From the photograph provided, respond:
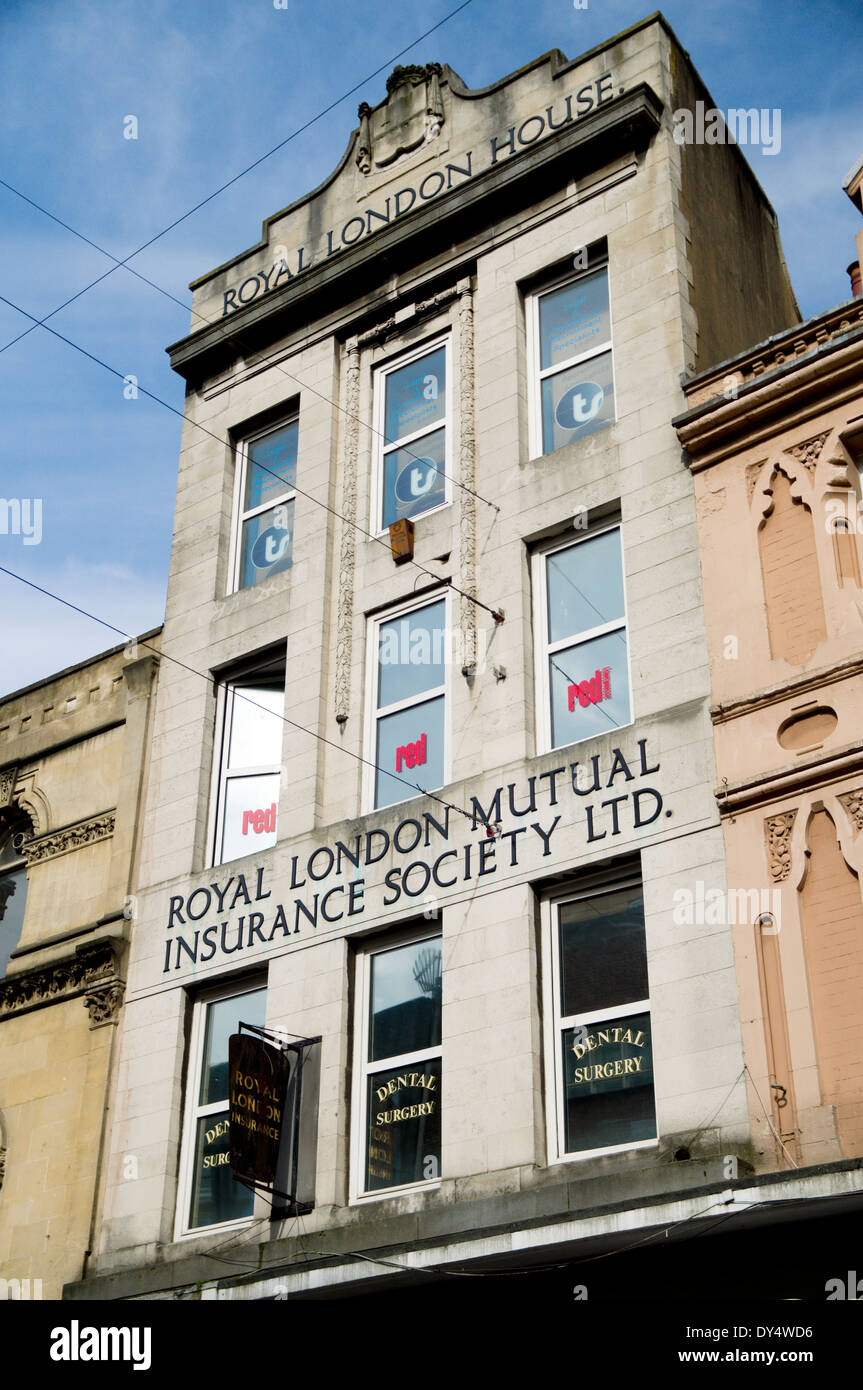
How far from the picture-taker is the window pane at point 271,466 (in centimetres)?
2138

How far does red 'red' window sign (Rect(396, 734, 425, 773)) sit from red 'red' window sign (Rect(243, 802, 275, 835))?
199 centimetres

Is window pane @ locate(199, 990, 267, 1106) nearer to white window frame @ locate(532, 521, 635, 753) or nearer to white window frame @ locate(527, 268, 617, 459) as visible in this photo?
white window frame @ locate(532, 521, 635, 753)

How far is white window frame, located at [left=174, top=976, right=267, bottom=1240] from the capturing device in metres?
16.7

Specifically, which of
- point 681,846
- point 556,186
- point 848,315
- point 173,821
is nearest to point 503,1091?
point 681,846

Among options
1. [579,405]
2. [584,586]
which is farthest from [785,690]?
[579,405]

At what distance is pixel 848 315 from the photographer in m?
16.0

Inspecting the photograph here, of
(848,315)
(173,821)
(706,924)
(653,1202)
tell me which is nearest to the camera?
(653,1202)

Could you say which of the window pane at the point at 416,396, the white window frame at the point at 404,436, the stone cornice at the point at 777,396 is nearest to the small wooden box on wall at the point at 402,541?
the white window frame at the point at 404,436

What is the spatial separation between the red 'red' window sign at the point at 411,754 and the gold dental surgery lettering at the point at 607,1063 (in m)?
4.02

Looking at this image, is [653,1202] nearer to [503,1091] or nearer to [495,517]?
[503,1091]

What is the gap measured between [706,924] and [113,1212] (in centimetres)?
747

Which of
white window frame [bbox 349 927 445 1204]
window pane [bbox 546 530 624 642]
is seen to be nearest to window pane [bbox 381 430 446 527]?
window pane [bbox 546 530 624 642]

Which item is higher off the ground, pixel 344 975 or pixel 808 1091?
pixel 344 975

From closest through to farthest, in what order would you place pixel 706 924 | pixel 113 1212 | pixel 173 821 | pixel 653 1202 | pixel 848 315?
pixel 653 1202 → pixel 706 924 → pixel 848 315 → pixel 113 1212 → pixel 173 821
